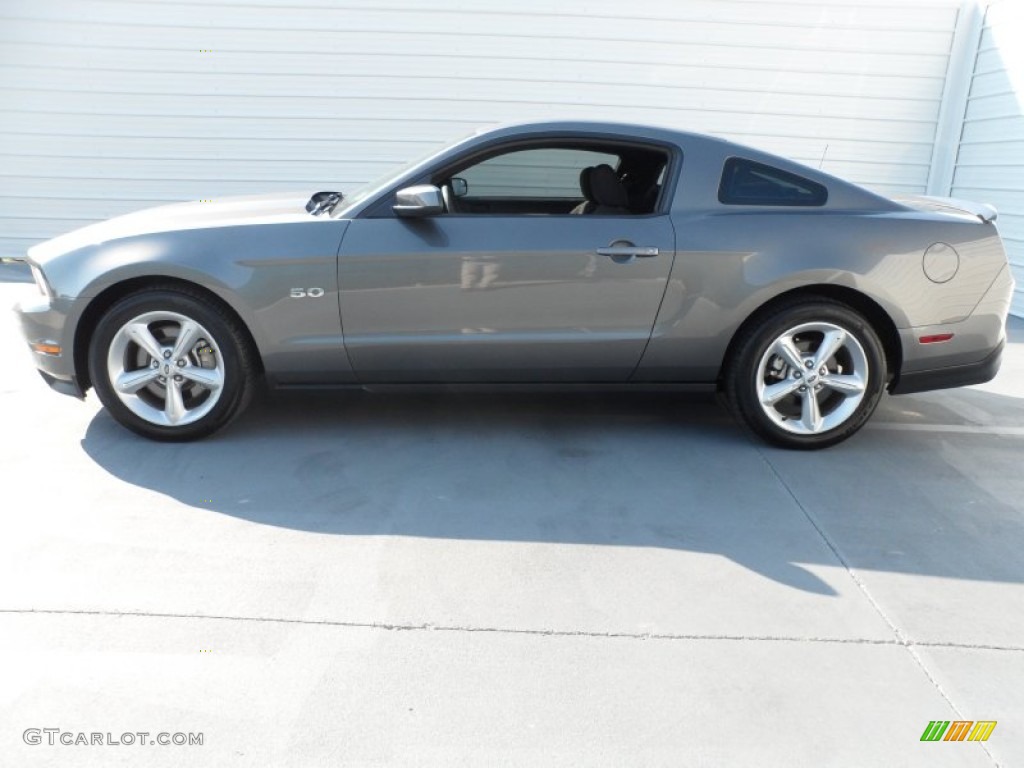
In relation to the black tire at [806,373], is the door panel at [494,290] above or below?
above

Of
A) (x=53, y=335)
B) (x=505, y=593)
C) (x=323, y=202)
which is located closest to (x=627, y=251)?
(x=323, y=202)

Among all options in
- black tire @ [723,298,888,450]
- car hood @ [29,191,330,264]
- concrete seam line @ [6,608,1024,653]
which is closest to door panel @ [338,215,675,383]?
car hood @ [29,191,330,264]

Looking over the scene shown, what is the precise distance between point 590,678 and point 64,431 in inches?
120

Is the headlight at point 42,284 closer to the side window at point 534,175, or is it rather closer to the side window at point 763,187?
the side window at point 534,175

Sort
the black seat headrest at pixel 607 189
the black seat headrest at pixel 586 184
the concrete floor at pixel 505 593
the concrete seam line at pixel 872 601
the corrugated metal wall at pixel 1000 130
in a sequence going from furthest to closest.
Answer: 1. the corrugated metal wall at pixel 1000 130
2. the black seat headrest at pixel 586 184
3. the black seat headrest at pixel 607 189
4. the concrete seam line at pixel 872 601
5. the concrete floor at pixel 505 593

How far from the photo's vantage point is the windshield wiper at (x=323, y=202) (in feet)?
13.1

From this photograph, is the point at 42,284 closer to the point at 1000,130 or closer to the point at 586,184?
the point at 586,184

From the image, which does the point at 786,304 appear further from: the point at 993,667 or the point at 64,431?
the point at 64,431

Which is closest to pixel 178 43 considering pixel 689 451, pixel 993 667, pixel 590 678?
pixel 689 451

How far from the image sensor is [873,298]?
3.90 metres

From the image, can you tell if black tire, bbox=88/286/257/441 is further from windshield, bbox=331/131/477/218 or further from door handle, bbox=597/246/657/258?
door handle, bbox=597/246/657/258

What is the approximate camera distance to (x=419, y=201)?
3.65m

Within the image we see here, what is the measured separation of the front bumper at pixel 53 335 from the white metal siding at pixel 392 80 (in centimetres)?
473

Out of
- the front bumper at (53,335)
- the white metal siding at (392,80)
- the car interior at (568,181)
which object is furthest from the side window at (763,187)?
the white metal siding at (392,80)
